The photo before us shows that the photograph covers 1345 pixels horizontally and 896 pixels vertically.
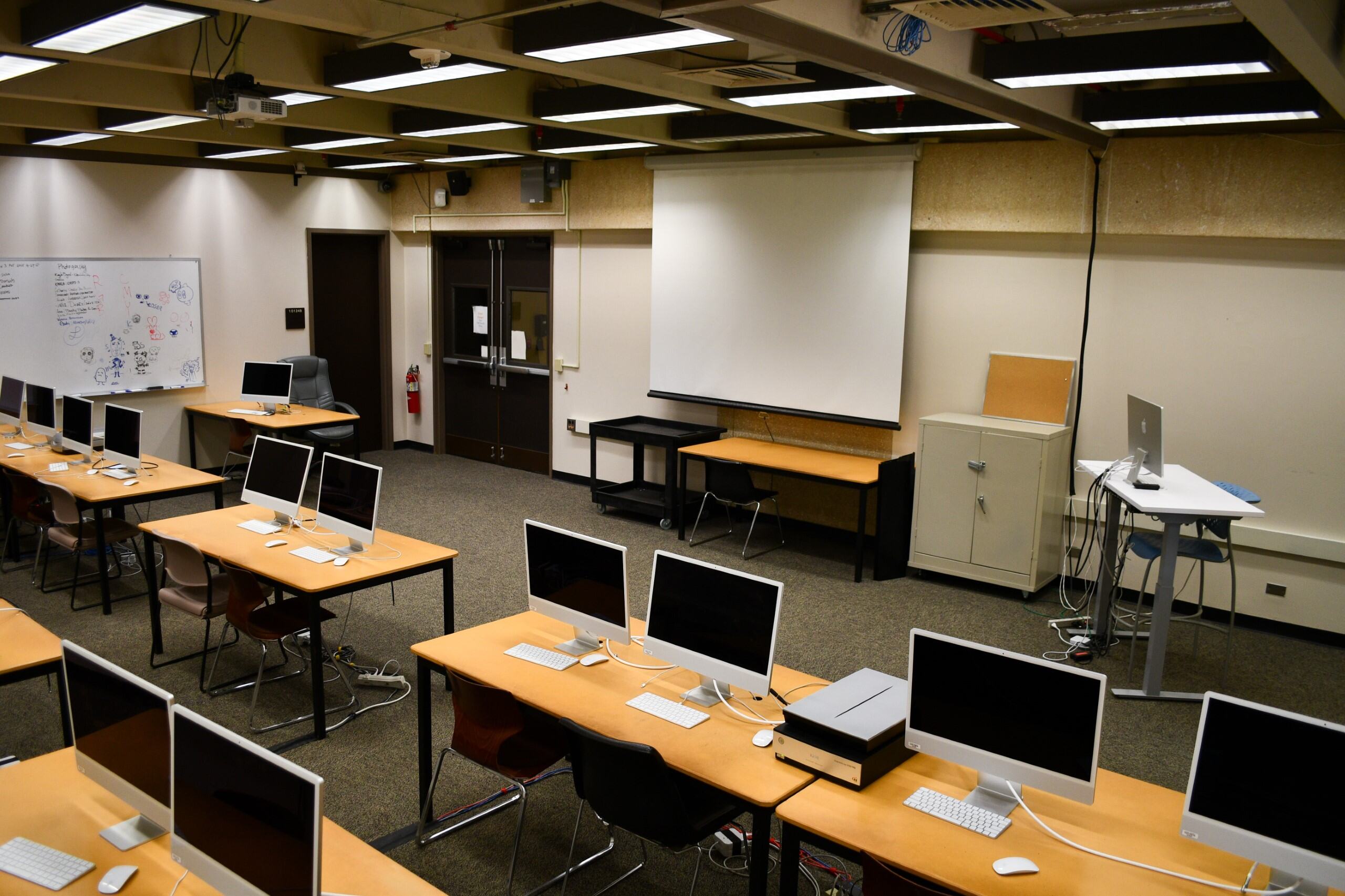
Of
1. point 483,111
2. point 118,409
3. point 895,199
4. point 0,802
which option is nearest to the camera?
point 0,802

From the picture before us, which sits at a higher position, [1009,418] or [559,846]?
[1009,418]

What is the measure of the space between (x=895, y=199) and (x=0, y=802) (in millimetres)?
6157

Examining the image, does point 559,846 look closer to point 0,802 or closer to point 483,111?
point 0,802

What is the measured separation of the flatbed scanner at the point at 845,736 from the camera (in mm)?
2857

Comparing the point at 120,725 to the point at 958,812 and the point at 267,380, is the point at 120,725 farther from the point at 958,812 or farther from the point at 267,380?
the point at 267,380

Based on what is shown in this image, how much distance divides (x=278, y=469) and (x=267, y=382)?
3.93m

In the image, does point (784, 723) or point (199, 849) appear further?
point (784, 723)

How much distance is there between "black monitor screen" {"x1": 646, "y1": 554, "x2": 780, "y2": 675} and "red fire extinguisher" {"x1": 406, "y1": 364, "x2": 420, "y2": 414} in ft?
26.0

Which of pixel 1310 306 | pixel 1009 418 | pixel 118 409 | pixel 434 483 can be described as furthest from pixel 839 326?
pixel 118 409

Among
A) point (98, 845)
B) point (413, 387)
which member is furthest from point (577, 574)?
point (413, 387)

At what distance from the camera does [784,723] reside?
10.2 ft

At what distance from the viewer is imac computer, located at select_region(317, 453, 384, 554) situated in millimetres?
4797

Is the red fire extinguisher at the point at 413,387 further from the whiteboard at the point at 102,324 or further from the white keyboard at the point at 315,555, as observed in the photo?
the white keyboard at the point at 315,555

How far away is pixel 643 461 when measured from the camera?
885 centimetres
